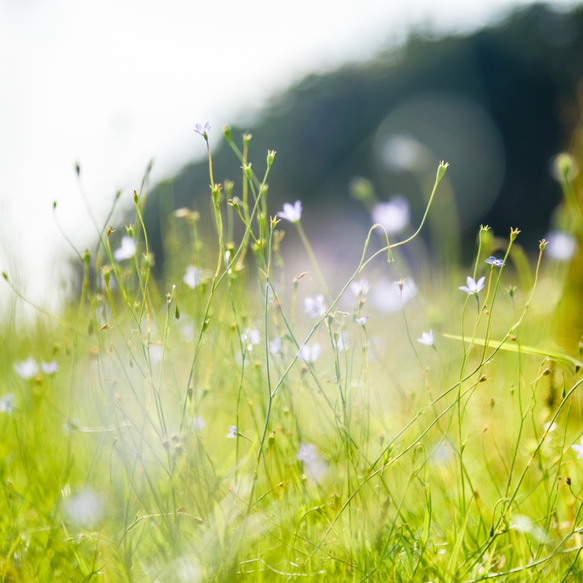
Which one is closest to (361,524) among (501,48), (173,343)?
(173,343)

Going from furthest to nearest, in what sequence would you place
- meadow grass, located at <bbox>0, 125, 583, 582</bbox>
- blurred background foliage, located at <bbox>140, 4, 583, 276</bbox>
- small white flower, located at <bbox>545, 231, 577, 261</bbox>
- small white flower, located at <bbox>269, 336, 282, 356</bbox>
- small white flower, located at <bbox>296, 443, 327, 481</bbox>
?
1. blurred background foliage, located at <bbox>140, 4, 583, 276</bbox>
2. small white flower, located at <bbox>545, 231, 577, 261</bbox>
3. small white flower, located at <bbox>269, 336, 282, 356</bbox>
4. small white flower, located at <bbox>296, 443, 327, 481</bbox>
5. meadow grass, located at <bbox>0, 125, 583, 582</bbox>

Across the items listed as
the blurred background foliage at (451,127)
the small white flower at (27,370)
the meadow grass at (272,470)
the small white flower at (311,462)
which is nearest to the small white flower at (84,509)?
the meadow grass at (272,470)

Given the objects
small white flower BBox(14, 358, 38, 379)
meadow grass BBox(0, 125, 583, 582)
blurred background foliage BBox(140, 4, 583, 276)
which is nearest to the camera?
meadow grass BBox(0, 125, 583, 582)

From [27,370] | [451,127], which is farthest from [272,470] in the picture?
[451,127]

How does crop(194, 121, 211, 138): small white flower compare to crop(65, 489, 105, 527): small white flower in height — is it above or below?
above

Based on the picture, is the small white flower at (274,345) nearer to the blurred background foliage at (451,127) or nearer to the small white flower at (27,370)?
the small white flower at (27,370)

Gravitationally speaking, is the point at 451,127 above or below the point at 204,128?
below

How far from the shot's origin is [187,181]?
19.8ft

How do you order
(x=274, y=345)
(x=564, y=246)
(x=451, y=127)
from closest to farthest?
(x=274, y=345)
(x=564, y=246)
(x=451, y=127)

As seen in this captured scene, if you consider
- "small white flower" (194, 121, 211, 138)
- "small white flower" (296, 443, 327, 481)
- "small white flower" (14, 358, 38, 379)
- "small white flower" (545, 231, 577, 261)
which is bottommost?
"small white flower" (545, 231, 577, 261)

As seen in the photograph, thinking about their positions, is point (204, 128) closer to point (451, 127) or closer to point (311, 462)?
point (311, 462)

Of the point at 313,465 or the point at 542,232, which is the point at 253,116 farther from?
the point at 313,465

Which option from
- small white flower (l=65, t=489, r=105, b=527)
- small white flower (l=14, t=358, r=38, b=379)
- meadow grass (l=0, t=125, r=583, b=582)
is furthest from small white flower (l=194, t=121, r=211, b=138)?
small white flower (l=14, t=358, r=38, b=379)

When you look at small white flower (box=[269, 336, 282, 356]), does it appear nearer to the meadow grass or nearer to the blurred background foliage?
the meadow grass
